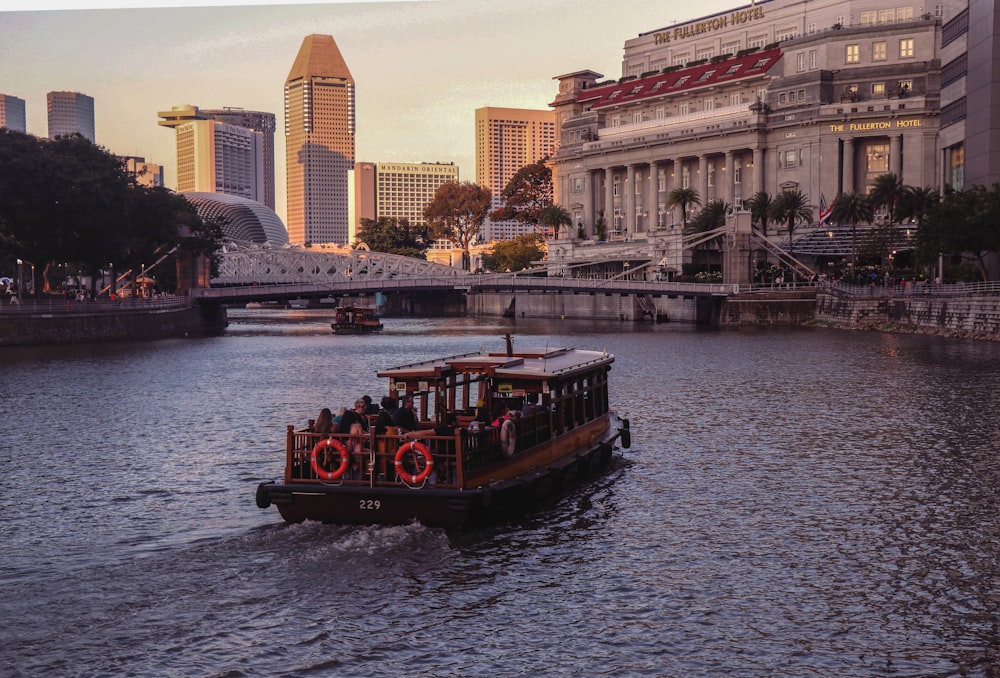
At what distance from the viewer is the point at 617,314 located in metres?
145

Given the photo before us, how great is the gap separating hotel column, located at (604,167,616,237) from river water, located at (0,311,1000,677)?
5679 inches

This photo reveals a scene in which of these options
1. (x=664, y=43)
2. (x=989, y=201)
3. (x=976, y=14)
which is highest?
(x=664, y=43)

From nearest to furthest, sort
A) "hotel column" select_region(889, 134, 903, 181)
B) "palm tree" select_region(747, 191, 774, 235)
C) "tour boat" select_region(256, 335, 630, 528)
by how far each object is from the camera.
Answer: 1. "tour boat" select_region(256, 335, 630, 528)
2. "palm tree" select_region(747, 191, 774, 235)
3. "hotel column" select_region(889, 134, 903, 181)

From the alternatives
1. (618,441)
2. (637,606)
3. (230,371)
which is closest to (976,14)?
(230,371)

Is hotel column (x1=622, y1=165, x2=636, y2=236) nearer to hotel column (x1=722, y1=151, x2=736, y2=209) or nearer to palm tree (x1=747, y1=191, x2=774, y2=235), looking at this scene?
hotel column (x1=722, y1=151, x2=736, y2=209)

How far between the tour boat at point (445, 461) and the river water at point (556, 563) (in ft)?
1.80

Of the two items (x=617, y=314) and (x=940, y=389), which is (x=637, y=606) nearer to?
(x=940, y=389)

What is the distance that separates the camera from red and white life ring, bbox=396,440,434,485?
1017 inches

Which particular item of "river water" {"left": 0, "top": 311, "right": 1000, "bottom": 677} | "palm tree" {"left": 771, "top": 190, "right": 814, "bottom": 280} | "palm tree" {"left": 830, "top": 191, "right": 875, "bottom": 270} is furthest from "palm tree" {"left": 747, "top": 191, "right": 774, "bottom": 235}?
"river water" {"left": 0, "top": 311, "right": 1000, "bottom": 677}

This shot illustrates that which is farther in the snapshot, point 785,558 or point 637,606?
point 785,558

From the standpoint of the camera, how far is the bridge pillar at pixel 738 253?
127 meters

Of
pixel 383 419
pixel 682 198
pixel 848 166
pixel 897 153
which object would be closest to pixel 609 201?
pixel 682 198

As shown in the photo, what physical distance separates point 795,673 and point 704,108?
16262 centimetres

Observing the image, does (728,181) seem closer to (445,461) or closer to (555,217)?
(555,217)
